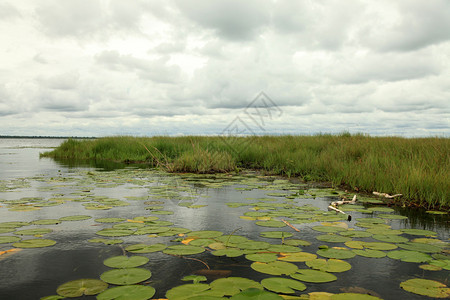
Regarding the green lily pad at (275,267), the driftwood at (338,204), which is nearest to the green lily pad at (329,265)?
the green lily pad at (275,267)

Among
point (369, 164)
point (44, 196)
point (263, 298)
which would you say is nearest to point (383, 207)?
point (369, 164)

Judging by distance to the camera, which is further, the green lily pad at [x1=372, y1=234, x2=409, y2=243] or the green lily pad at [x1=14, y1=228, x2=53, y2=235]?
the green lily pad at [x1=14, y1=228, x2=53, y2=235]

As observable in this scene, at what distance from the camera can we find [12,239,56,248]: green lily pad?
8.19ft

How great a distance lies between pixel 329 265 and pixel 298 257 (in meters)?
0.23

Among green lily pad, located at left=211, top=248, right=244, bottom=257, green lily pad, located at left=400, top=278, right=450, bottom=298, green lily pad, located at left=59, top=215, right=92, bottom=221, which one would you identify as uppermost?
green lily pad, located at left=59, top=215, right=92, bottom=221

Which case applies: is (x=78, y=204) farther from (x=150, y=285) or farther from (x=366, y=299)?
(x=366, y=299)

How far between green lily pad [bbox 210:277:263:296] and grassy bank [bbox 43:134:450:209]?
352 centimetres

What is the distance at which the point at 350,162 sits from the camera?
6.34 m

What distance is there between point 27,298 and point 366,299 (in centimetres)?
181

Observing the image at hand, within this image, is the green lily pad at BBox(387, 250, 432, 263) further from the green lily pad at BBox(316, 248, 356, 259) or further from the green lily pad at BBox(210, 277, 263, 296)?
the green lily pad at BBox(210, 277, 263, 296)

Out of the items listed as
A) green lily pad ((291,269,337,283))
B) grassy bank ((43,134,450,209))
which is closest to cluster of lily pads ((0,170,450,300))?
green lily pad ((291,269,337,283))

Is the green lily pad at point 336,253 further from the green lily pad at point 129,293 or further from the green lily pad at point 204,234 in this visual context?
the green lily pad at point 129,293

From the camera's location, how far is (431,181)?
438 cm

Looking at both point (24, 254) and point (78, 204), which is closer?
point (24, 254)
